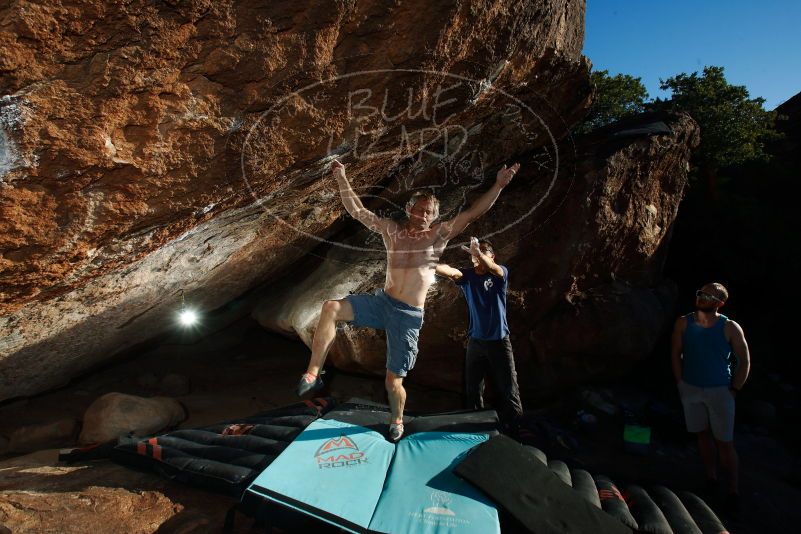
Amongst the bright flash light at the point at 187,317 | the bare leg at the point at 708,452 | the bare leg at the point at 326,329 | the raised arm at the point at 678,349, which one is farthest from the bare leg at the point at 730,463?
the bright flash light at the point at 187,317

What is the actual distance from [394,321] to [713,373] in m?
2.76

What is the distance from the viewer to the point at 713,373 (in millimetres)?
3701

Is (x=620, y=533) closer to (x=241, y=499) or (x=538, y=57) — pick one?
(x=241, y=499)

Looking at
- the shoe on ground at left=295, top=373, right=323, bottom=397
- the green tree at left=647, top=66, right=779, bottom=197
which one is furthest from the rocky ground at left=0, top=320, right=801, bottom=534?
the green tree at left=647, top=66, right=779, bottom=197

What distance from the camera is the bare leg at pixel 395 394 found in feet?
11.7

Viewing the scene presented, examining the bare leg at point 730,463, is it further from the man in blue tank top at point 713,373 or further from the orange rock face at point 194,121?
the orange rock face at point 194,121

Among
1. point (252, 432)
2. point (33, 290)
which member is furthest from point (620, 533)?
point (33, 290)

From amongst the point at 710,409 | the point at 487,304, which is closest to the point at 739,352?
the point at 710,409

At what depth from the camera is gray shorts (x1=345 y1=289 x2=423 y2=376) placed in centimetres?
347

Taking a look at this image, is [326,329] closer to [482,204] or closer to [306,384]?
[306,384]

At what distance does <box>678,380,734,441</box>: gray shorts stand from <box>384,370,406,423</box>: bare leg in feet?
8.10

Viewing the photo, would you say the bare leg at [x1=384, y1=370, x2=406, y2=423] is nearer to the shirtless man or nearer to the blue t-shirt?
the shirtless man

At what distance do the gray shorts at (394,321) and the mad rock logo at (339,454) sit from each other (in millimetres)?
674

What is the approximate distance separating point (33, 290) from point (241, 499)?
7.58 feet
